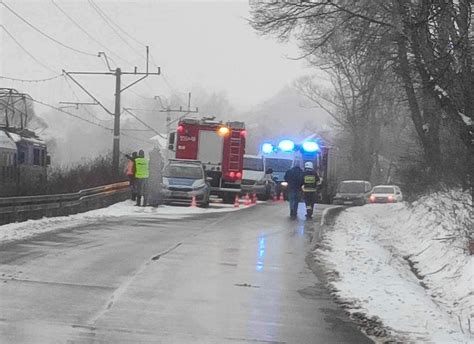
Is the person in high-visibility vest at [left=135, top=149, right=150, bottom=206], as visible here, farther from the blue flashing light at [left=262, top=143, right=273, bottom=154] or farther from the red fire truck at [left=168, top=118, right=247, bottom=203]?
the blue flashing light at [left=262, top=143, right=273, bottom=154]

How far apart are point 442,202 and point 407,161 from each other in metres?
8.28

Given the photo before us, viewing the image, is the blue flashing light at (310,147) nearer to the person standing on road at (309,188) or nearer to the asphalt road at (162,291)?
the person standing on road at (309,188)

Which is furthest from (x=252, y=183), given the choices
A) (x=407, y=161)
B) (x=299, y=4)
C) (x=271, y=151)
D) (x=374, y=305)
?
(x=374, y=305)

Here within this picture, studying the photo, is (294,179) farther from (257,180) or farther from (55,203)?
(257,180)

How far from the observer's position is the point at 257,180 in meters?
35.1

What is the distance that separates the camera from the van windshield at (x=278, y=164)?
38.3 meters

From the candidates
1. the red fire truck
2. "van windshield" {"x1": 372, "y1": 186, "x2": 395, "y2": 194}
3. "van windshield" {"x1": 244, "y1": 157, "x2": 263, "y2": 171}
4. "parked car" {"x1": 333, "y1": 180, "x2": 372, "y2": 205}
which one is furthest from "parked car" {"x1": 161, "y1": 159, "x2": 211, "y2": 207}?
"van windshield" {"x1": 372, "y1": 186, "x2": 395, "y2": 194}

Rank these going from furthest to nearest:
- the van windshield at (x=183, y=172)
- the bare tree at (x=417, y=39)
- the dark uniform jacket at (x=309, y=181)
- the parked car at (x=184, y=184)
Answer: the van windshield at (x=183, y=172) < the parked car at (x=184, y=184) < the dark uniform jacket at (x=309, y=181) < the bare tree at (x=417, y=39)

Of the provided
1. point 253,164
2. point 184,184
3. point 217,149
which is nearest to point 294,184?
point 184,184

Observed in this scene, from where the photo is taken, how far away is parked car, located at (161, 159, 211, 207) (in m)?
25.2

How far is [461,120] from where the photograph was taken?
45.1 feet

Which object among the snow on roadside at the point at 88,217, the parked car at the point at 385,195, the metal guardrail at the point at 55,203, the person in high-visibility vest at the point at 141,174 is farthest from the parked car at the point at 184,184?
the parked car at the point at 385,195

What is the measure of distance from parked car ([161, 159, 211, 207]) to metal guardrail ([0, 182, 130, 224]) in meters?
1.75

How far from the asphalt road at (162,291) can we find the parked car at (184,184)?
8893 millimetres
